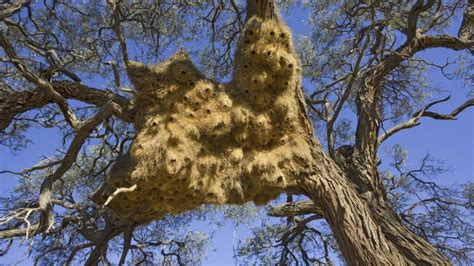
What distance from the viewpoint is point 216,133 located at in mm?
5289

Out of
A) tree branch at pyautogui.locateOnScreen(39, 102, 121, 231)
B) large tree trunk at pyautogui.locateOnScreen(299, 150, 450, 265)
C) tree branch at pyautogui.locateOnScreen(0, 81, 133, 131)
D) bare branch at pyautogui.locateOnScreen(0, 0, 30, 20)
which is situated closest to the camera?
tree branch at pyautogui.locateOnScreen(39, 102, 121, 231)

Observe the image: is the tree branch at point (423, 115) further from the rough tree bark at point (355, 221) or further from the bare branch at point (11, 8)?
the bare branch at point (11, 8)

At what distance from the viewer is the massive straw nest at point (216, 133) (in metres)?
5.05

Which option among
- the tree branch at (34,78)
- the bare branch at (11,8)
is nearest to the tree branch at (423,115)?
the tree branch at (34,78)

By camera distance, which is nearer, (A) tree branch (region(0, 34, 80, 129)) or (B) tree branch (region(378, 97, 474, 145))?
(A) tree branch (region(0, 34, 80, 129))

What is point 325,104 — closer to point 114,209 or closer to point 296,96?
point 296,96

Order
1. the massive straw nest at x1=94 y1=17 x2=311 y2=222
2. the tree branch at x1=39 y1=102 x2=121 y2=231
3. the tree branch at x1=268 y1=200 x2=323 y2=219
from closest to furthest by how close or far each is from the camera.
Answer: the tree branch at x1=39 y1=102 x2=121 y2=231 → the massive straw nest at x1=94 y1=17 x2=311 y2=222 → the tree branch at x1=268 y1=200 x2=323 y2=219

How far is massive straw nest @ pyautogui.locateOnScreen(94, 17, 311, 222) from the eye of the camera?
5.05 metres

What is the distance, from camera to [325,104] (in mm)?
7355

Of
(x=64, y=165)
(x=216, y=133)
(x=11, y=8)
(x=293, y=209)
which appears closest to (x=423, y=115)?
(x=293, y=209)

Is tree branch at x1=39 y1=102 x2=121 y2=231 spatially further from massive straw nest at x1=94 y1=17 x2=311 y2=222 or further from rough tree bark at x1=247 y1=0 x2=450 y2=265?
rough tree bark at x1=247 y1=0 x2=450 y2=265

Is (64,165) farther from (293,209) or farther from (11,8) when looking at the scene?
(293,209)

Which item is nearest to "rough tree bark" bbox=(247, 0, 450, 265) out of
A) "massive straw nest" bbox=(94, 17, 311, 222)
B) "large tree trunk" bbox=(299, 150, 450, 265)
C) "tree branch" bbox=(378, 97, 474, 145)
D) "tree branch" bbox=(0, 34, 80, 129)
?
"large tree trunk" bbox=(299, 150, 450, 265)

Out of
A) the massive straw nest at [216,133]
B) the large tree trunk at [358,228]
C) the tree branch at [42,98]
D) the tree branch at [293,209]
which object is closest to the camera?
the massive straw nest at [216,133]
